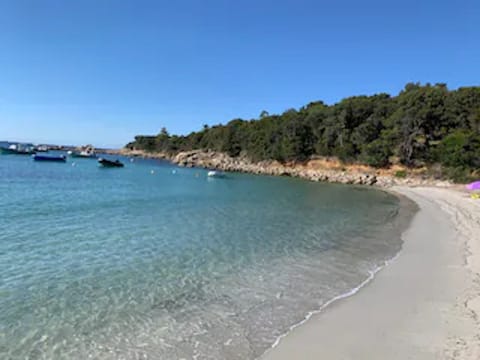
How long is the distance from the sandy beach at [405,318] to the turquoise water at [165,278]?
0.50 metres

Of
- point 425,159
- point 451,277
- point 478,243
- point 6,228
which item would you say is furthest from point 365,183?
point 6,228

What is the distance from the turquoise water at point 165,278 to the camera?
5699 mm

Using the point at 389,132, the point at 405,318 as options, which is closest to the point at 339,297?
the point at 405,318

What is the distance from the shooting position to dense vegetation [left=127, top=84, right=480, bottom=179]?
45.9 meters

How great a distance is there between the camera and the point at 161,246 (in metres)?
11.6

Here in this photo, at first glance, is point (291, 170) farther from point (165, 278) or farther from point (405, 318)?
point (405, 318)

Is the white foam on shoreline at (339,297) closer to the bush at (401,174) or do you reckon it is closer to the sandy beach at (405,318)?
the sandy beach at (405,318)

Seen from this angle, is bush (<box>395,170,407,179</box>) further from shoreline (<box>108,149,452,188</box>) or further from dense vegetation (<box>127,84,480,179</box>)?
dense vegetation (<box>127,84,480,179</box>)

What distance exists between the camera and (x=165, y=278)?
28.4 ft

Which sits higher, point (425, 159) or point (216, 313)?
point (425, 159)

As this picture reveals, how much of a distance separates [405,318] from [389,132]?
5359cm

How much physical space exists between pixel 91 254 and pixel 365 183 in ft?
148

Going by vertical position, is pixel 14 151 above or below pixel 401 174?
above

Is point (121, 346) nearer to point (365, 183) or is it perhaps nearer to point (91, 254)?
point (91, 254)
